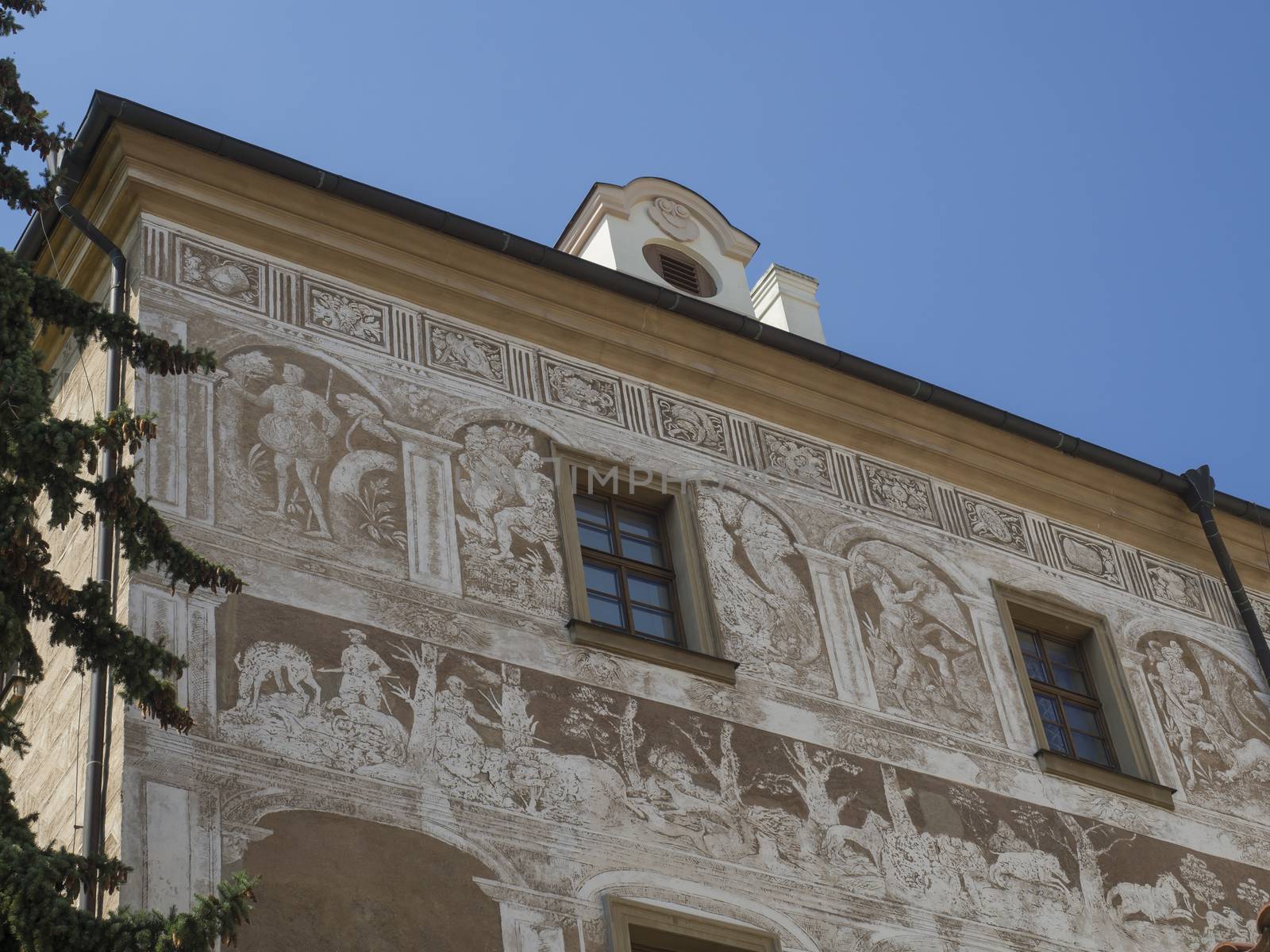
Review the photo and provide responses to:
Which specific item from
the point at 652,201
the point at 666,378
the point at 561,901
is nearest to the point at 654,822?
the point at 561,901

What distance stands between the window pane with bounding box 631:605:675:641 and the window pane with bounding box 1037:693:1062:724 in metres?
2.17

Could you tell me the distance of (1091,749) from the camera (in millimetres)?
11867

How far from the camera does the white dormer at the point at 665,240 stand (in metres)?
13.7

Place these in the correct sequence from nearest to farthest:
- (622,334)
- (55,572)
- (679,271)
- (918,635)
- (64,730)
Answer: (55,572)
(64,730)
(918,635)
(622,334)
(679,271)

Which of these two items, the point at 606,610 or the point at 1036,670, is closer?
the point at 606,610

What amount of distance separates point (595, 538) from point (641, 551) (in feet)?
0.93

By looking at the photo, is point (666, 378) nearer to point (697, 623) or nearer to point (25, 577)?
point (697, 623)

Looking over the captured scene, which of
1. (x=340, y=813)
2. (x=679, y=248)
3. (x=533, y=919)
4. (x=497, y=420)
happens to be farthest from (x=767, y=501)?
(x=340, y=813)

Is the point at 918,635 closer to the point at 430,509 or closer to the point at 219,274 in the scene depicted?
the point at 430,509

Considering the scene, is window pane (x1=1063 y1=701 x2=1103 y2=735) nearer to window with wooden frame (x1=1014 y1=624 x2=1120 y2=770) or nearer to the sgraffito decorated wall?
window with wooden frame (x1=1014 y1=624 x2=1120 y2=770)

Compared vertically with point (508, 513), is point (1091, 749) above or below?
below

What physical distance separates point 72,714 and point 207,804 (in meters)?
0.90

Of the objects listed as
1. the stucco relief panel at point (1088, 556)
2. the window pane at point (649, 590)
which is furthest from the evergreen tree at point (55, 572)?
the stucco relief panel at point (1088, 556)

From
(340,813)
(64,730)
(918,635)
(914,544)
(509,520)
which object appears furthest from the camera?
(914,544)
